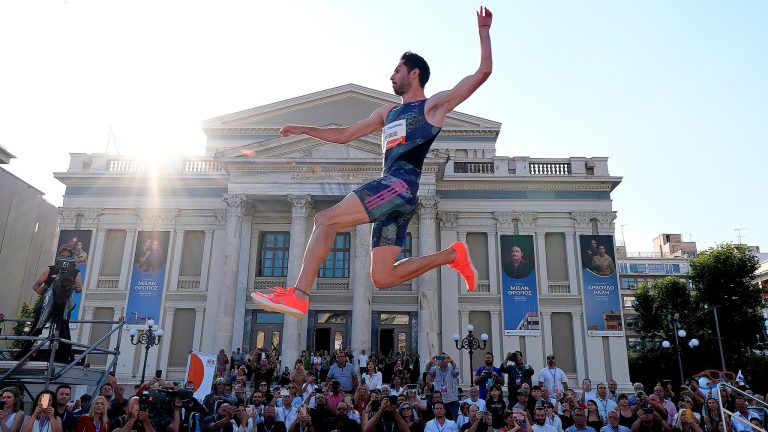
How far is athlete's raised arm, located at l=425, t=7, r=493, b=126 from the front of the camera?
4621 mm

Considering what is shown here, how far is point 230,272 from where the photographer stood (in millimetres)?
28188

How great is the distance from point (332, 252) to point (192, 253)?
7.37 meters

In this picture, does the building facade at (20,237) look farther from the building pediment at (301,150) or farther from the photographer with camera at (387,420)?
the photographer with camera at (387,420)

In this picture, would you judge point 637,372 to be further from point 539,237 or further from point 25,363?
point 25,363

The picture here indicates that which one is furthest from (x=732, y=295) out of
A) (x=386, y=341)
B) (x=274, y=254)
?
(x=274, y=254)

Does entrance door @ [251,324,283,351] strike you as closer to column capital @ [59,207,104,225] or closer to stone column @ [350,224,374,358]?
stone column @ [350,224,374,358]

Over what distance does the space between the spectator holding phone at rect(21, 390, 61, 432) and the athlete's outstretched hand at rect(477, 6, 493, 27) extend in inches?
325

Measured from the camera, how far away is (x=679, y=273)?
7506 centimetres

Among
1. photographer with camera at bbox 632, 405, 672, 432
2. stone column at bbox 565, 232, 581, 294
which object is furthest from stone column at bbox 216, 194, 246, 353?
photographer with camera at bbox 632, 405, 672, 432

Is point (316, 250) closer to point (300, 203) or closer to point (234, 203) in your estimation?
point (300, 203)

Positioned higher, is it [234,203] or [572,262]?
[234,203]

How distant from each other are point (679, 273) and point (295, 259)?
63492 millimetres

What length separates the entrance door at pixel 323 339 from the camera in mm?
29219

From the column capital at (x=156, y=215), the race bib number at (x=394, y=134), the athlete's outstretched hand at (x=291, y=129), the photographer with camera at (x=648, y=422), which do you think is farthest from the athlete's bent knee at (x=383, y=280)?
the column capital at (x=156, y=215)
